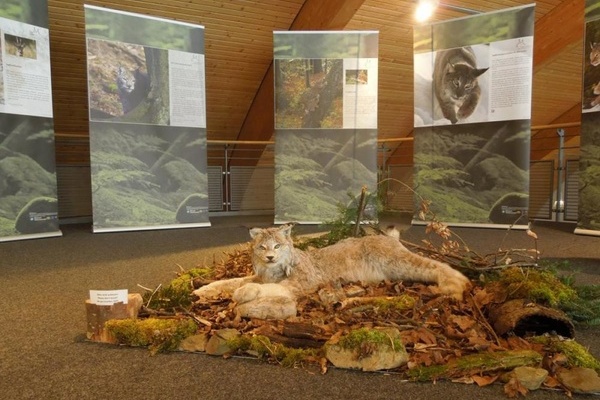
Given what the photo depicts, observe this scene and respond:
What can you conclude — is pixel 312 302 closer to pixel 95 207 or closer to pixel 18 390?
pixel 18 390

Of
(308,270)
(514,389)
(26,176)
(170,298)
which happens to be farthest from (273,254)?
(26,176)

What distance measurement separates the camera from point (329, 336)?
A: 80.8 inches

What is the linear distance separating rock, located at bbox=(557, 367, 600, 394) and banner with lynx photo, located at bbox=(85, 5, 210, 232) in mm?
6187

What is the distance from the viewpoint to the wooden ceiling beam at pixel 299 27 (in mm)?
7676

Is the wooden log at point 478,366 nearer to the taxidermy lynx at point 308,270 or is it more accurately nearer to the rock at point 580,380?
the rock at point 580,380

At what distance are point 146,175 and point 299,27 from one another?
4.46 m

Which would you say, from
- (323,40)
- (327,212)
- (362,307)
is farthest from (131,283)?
(323,40)

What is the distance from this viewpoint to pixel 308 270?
8.68 ft

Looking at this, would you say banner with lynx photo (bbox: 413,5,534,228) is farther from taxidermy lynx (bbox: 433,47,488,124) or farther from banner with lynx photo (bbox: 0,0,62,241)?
banner with lynx photo (bbox: 0,0,62,241)

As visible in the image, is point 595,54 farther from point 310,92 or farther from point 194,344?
point 194,344

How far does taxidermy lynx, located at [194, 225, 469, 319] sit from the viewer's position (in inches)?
92.7

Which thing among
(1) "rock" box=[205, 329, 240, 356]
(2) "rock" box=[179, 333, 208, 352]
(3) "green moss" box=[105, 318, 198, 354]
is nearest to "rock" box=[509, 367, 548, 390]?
(1) "rock" box=[205, 329, 240, 356]

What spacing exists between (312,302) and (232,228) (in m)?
5.00

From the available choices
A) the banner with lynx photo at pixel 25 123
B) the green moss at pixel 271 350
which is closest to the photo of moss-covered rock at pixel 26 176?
the banner with lynx photo at pixel 25 123
